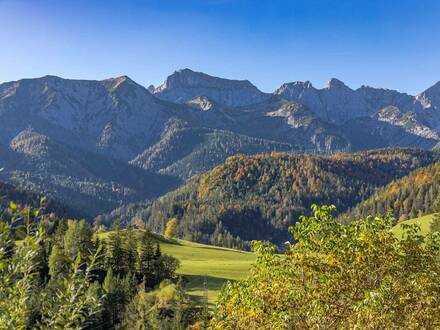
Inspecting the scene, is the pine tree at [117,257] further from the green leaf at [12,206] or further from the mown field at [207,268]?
the green leaf at [12,206]

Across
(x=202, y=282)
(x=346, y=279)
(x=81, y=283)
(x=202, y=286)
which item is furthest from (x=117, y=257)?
(x=81, y=283)

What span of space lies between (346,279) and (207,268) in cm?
10573

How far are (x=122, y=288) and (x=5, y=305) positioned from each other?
81.6 metres

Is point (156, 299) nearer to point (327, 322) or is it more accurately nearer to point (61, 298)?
point (327, 322)

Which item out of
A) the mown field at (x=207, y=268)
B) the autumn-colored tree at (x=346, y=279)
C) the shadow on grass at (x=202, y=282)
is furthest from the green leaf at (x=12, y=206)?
the shadow on grass at (x=202, y=282)

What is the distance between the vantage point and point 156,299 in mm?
85750

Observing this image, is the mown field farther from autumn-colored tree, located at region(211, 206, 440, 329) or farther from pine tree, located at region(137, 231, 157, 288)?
autumn-colored tree, located at region(211, 206, 440, 329)

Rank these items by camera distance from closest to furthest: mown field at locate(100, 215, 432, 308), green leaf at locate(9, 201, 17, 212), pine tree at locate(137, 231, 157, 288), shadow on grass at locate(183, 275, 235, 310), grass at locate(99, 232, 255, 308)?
green leaf at locate(9, 201, 17, 212)
shadow on grass at locate(183, 275, 235, 310)
mown field at locate(100, 215, 432, 308)
grass at locate(99, 232, 255, 308)
pine tree at locate(137, 231, 157, 288)

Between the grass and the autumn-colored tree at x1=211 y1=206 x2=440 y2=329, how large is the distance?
6378 cm

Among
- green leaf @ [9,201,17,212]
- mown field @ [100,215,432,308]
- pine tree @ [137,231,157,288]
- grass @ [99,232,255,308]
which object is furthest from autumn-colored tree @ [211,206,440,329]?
pine tree @ [137,231,157,288]

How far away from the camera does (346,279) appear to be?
1939 centimetres

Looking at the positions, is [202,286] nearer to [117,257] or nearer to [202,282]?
[202,282]

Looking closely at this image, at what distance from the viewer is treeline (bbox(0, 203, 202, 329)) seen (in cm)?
1172

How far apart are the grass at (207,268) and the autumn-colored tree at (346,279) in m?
63.8
